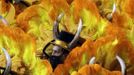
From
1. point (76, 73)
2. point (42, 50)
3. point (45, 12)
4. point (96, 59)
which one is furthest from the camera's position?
point (45, 12)

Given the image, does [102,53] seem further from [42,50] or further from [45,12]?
[45,12]

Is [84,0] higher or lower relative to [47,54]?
higher

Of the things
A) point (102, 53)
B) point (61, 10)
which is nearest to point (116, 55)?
point (102, 53)

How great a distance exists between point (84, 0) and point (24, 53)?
0.84 ft

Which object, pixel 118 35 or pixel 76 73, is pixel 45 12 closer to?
pixel 118 35

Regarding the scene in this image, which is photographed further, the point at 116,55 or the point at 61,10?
the point at 61,10

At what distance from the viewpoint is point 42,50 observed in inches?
52.6

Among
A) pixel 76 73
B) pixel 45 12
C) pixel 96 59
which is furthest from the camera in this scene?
pixel 45 12

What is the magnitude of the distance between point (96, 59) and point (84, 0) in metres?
0.23

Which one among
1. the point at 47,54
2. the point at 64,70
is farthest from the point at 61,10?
the point at 64,70

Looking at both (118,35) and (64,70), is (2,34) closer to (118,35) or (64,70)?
(64,70)

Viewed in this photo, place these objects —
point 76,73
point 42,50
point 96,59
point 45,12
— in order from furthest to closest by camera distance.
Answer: point 45,12 < point 42,50 < point 96,59 < point 76,73

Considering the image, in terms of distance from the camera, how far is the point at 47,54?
131cm

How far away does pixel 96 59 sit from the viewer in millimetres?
1229
